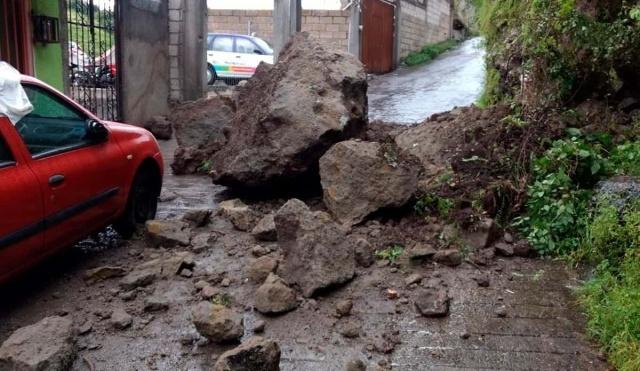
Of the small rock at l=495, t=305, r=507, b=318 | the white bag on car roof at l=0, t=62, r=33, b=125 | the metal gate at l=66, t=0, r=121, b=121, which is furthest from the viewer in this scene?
the metal gate at l=66, t=0, r=121, b=121

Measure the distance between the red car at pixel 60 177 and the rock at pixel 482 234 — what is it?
9.42ft

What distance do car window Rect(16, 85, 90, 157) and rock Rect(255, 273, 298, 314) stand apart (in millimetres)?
1748

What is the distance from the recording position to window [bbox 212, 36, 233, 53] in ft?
61.3

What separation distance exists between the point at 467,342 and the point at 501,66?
5351mm

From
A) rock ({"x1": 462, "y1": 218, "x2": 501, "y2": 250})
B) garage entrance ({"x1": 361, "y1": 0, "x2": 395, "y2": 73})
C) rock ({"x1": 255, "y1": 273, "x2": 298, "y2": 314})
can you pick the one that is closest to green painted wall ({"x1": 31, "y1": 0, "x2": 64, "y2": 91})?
rock ({"x1": 255, "y1": 273, "x2": 298, "y2": 314})

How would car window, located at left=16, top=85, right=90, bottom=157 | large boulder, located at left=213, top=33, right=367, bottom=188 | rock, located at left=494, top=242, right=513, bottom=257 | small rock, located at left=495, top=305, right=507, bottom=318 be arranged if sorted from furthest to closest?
1. large boulder, located at left=213, top=33, right=367, bottom=188
2. rock, located at left=494, top=242, right=513, bottom=257
3. car window, located at left=16, top=85, right=90, bottom=157
4. small rock, located at left=495, top=305, right=507, bottom=318

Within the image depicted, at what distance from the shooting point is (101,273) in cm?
477

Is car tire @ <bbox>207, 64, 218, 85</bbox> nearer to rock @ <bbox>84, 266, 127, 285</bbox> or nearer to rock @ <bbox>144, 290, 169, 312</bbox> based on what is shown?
rock @ <bbox>84, 266, 127, 285</bbox>

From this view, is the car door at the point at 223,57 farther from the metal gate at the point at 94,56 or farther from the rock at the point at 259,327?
the rock at the point at 259,327

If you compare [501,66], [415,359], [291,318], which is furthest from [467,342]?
[501,66]

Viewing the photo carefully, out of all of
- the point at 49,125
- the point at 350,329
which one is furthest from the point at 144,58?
the point at 350,329

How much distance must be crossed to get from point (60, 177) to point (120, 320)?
1066 millimetres

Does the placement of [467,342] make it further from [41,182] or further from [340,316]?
[41,182]

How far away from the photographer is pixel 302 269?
446 cm
